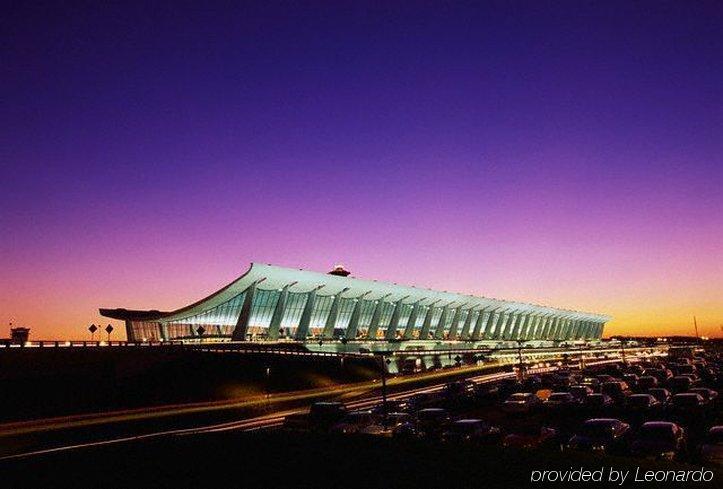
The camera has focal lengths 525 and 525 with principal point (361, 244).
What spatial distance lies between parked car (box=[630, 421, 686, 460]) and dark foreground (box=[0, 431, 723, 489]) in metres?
4.82

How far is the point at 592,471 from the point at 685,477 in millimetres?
1471

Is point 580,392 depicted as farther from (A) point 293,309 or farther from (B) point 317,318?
(B) point 317,318

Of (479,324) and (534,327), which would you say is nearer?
(479,324)

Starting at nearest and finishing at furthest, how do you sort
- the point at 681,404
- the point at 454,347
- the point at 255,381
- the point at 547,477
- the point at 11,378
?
1. the point at 547,477
2. the point at 681,404
3. the point at 11,378
4. the point at 255,381
5. the point at 454,347

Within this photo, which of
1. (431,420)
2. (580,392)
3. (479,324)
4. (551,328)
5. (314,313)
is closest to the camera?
(431,420)

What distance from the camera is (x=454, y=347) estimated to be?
93.7m

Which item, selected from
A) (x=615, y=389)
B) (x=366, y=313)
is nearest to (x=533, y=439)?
(x=615, y=389)

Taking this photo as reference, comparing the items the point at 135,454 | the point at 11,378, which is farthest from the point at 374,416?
the point at 11,378

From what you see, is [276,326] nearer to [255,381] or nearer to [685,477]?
[255,381]

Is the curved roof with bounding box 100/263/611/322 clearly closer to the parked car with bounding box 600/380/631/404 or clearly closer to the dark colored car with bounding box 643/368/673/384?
the dark colored car with bounding box 643/368/673/384

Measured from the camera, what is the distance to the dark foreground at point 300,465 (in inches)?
349

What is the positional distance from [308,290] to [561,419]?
5488 cm

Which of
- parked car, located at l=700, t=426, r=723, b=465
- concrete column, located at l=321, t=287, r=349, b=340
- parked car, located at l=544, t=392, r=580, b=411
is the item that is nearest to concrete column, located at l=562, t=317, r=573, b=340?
concrete column, located at l=321, t=287, r=349, b=340

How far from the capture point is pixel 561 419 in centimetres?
2569
